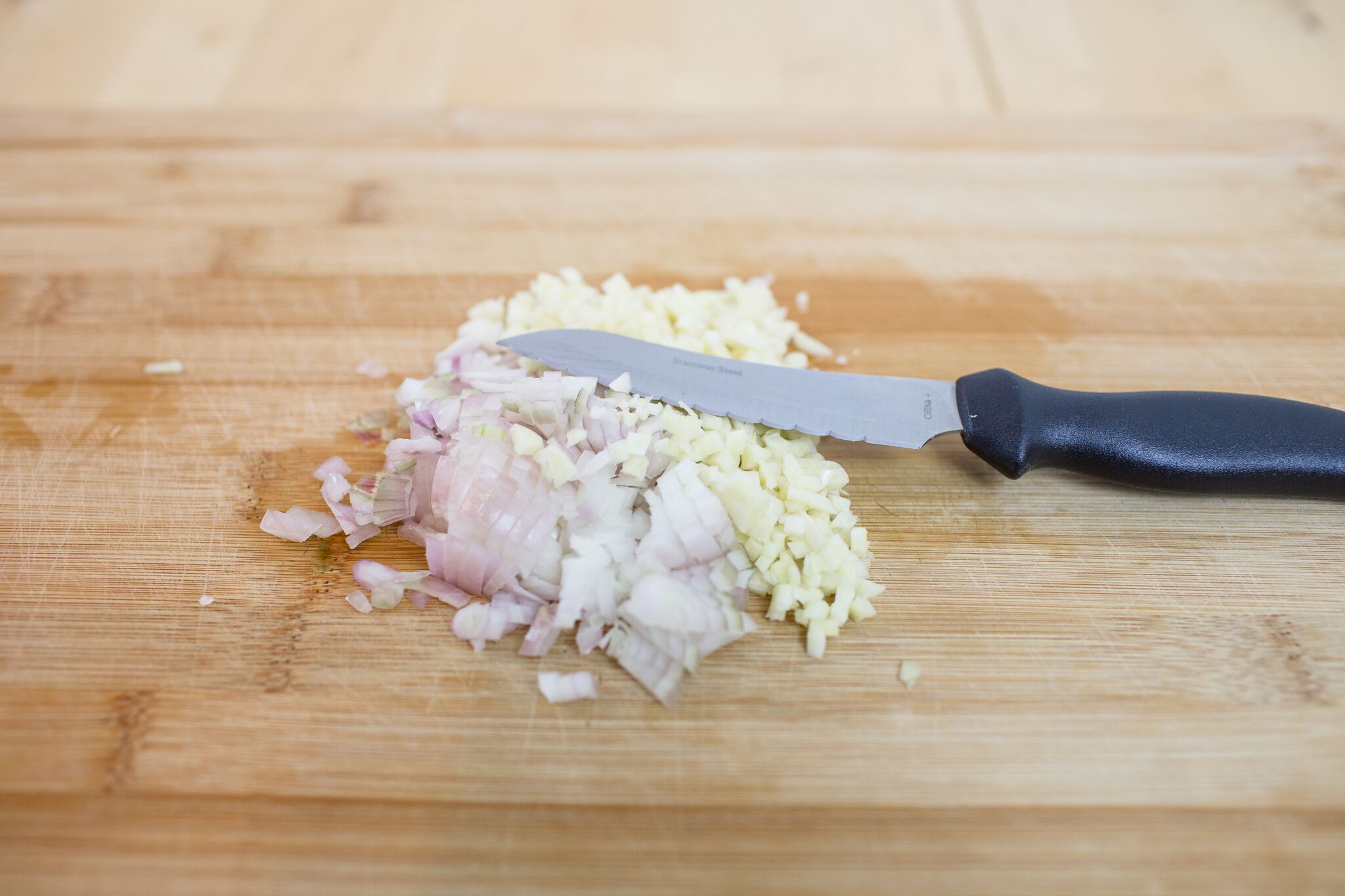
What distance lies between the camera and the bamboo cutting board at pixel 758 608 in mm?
920

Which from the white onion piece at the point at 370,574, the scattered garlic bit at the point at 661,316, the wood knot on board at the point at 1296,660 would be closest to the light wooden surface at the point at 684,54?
the scattered garlic bit at the point at 661,316

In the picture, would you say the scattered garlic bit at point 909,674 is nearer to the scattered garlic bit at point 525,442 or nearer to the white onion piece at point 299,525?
the scattered garlic bit at point 525,442

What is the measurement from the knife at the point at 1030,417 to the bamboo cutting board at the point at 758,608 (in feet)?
0.33

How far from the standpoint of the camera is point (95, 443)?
1.30m

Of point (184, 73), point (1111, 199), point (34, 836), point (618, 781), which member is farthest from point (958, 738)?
point (184, 73)

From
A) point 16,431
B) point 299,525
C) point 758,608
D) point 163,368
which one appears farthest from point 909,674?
point 16,431

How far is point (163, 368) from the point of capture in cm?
139

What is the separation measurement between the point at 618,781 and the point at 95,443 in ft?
3.17

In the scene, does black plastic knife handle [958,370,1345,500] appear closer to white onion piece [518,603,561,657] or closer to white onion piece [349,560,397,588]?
white onion piece [518,603,561,657]

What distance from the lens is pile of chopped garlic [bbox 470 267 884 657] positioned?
42.1 inches

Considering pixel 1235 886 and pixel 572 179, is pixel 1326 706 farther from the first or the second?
pixel 572 179

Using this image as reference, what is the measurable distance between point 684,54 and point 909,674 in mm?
1810

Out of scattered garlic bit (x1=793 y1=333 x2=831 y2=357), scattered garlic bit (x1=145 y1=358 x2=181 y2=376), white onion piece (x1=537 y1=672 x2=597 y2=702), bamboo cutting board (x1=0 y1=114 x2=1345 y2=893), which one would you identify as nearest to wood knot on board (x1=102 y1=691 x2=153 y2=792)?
bamboo cutting board (x1=0 y1=114 x2=1345 y2=893)

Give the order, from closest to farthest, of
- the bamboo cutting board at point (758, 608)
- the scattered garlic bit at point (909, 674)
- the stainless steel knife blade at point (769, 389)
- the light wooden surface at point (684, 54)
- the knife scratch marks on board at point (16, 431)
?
the bamboo cutting board at point (758, 608) → the scattered garlic bit at point (909, 674) → the stainless steel knife blade at point (769, 389) → the knife scratch marks on board at point (16, 431) → the light wooden surface at point (684, 54)
